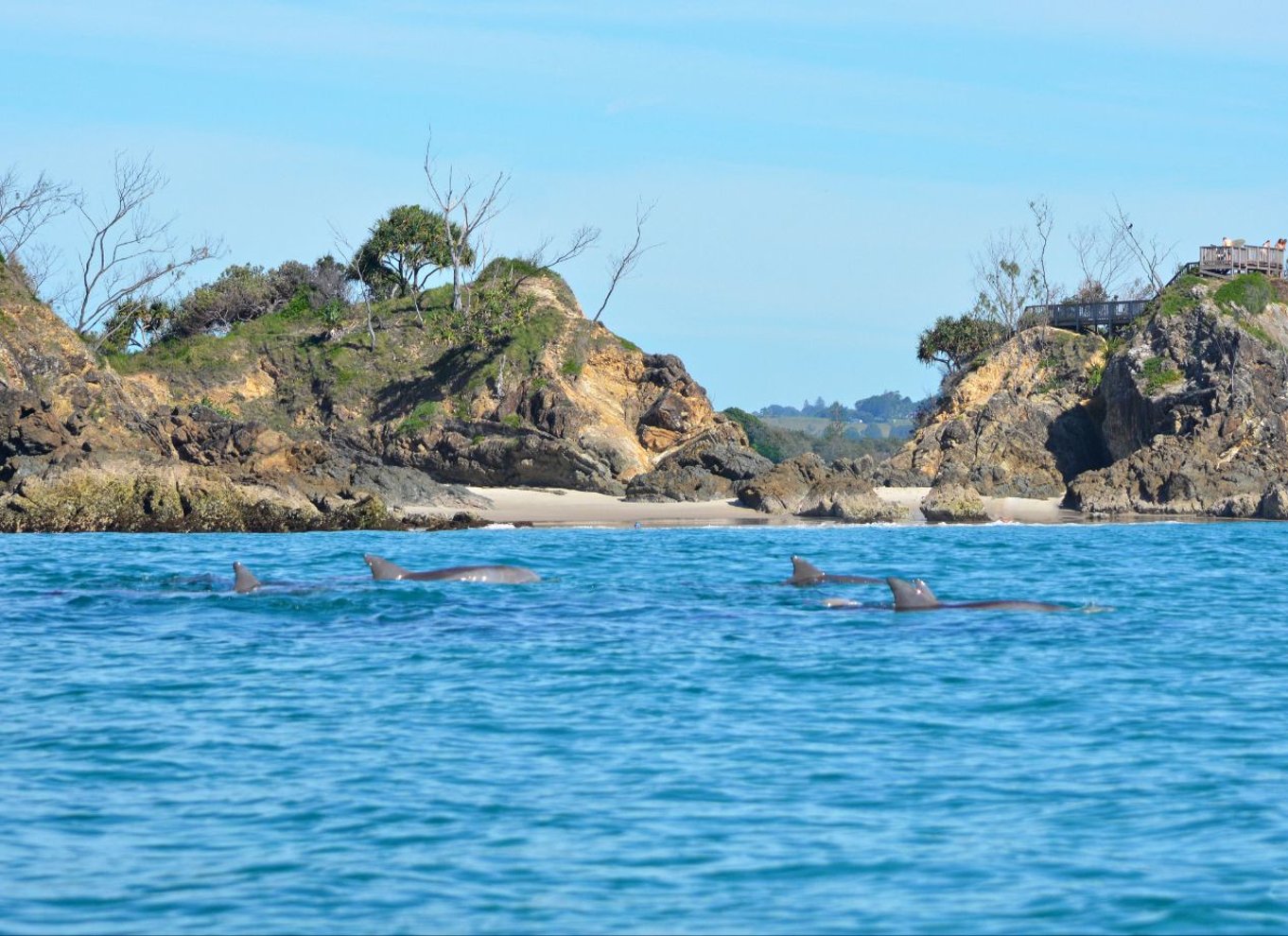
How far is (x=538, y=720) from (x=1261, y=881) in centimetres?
588

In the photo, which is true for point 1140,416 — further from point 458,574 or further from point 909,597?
point 909,597

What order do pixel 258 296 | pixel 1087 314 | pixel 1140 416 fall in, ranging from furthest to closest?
pixel 258 296, pixel 1087 314, pixel 1140 416

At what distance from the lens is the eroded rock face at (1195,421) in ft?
148

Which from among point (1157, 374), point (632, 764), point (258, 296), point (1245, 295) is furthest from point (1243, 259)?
point (632, 764)

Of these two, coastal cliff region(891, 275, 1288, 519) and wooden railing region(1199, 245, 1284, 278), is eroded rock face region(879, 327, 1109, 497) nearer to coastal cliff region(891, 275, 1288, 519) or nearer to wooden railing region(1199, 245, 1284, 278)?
coastal cliff region(891, 275, 1288, 519)

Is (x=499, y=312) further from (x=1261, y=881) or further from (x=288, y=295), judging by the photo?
(x=1261, y=881)

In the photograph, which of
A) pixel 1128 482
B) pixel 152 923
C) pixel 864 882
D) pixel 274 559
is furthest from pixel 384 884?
pixel 1128 482

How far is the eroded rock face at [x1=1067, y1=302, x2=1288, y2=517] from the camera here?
148ft

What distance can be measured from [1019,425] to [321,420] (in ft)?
82.0

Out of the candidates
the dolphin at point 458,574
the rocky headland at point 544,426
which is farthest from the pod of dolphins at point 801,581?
the rocky headland at point 544,426

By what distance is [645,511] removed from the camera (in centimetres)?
4294

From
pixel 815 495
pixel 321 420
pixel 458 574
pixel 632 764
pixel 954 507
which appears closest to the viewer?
pixel 632 764

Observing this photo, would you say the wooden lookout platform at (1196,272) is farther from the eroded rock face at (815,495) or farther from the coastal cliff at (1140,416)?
the eroded rock face at (815,495)

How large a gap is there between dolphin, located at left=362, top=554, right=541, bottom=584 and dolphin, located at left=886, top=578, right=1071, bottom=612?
6262 millimetres
